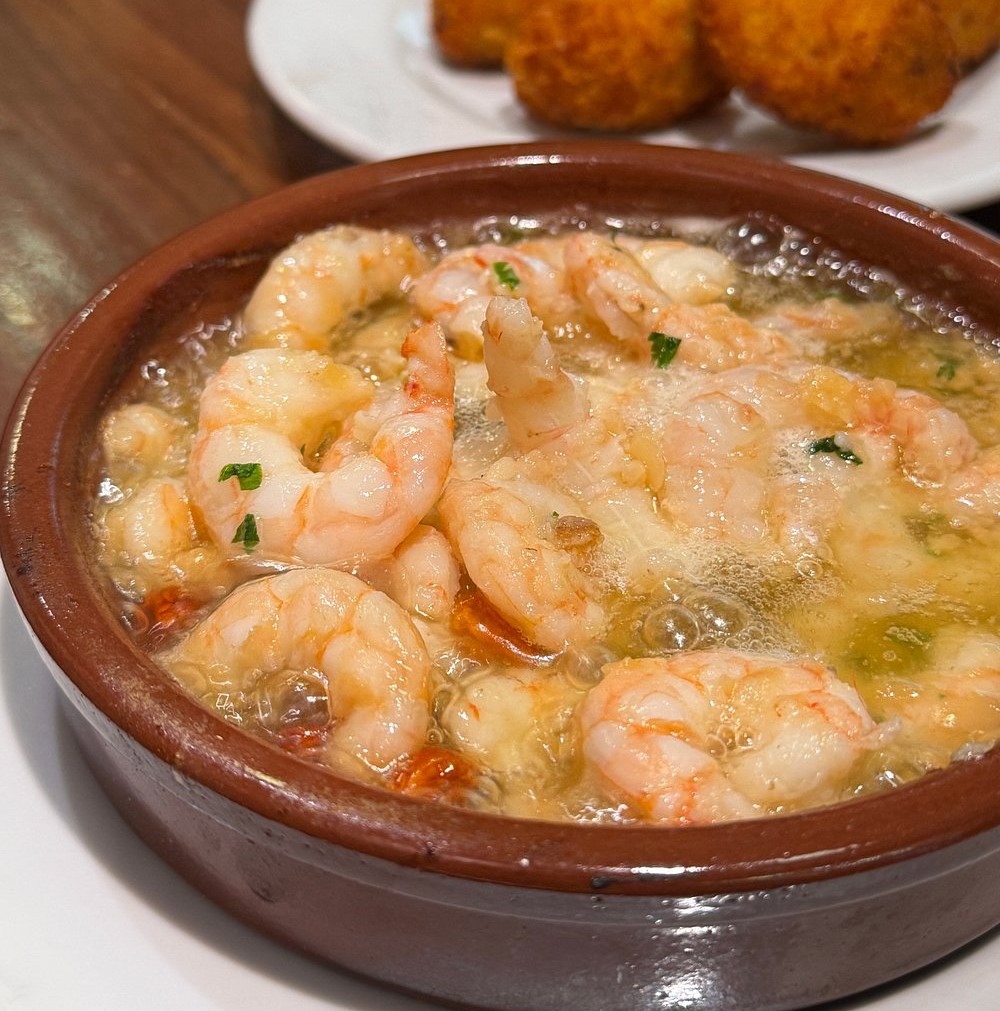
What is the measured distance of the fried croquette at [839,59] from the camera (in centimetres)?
266

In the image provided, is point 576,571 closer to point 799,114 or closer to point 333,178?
point 333,178

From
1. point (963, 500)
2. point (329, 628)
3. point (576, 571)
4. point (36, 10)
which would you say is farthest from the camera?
point (36, 10)

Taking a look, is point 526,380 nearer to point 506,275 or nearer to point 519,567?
point 519,567

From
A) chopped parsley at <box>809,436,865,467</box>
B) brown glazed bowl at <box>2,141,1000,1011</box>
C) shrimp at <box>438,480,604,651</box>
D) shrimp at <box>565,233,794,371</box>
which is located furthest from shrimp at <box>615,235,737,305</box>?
brown glazed bowl at <box>2,141,1000,1011</box>

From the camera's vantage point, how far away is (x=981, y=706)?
1278 millimetres

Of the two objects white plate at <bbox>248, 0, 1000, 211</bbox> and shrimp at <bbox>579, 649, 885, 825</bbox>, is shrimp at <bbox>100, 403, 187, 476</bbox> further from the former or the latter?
white plate at <bbox>248, 0, 1000, 211</bbox>

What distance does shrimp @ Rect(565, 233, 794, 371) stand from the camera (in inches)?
67.1

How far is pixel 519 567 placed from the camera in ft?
4.31

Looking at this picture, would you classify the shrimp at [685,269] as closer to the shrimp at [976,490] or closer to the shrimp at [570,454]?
the shrimp at [570,454]

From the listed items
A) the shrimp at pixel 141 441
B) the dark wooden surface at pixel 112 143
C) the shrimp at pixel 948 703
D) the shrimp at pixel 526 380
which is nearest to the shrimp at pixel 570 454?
the shrimp at pixel 526 380

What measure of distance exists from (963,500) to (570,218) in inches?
32.4

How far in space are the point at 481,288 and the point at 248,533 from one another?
59cm

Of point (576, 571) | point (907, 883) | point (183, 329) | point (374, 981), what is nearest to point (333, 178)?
point (183, 329)

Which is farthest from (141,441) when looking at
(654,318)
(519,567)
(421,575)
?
(654,318)
